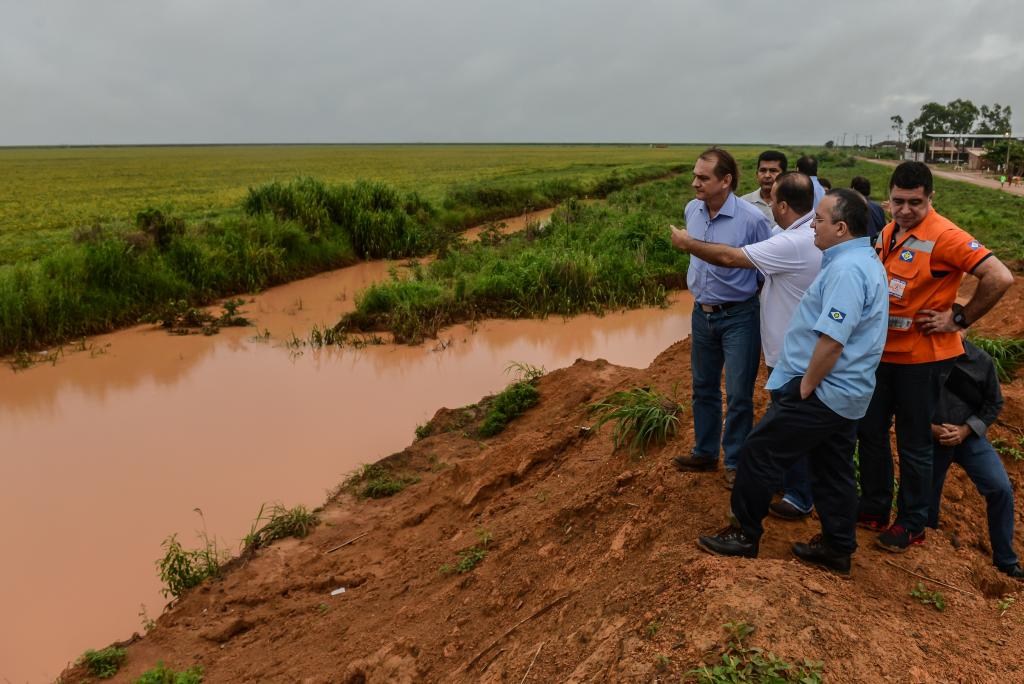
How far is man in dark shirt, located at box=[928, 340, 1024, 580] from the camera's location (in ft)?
10.1

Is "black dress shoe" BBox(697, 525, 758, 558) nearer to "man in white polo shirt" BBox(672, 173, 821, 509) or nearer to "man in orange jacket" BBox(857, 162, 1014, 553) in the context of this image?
"man in white polo shirt" BBox(672, 173, 821, 509)

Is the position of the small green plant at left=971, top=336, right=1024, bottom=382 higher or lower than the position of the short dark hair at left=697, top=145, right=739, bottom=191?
lower

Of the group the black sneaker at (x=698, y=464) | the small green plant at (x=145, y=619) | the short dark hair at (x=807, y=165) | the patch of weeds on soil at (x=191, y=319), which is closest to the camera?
the black sneaker at (x=698, y=464)

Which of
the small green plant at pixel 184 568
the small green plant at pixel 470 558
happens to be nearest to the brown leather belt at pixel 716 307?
the small green plant at pixel 470 558

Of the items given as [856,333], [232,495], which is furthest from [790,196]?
[232,495]

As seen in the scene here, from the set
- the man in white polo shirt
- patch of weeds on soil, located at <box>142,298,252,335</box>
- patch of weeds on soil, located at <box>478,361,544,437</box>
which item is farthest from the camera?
patch of weeds on soil, located at <box>142,298,252,335</box>

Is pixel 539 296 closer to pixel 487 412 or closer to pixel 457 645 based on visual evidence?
pixel 487 412

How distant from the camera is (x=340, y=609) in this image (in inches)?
151

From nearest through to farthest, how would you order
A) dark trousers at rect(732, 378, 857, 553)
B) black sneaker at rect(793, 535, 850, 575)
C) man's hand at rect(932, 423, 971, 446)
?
Answer: 1. dark trousers at rect(732, 378, 857, 553)
2. black sneaker at rect(793, 535, 850, 575)
3. man's hand at rect(932, 423, 971, 446)

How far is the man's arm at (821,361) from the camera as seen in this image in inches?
99.1

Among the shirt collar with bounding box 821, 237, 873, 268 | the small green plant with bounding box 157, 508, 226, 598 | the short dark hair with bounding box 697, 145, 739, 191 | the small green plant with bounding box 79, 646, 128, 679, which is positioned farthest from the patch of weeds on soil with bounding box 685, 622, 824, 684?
the small green plant with bounding box 157, 508, 226, 598

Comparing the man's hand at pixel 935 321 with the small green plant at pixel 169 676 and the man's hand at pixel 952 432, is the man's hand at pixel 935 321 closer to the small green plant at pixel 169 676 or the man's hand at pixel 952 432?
the man's hand at pixel 952 432

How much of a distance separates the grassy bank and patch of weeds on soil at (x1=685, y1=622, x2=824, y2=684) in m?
9.54

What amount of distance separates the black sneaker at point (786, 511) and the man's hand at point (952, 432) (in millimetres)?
662
